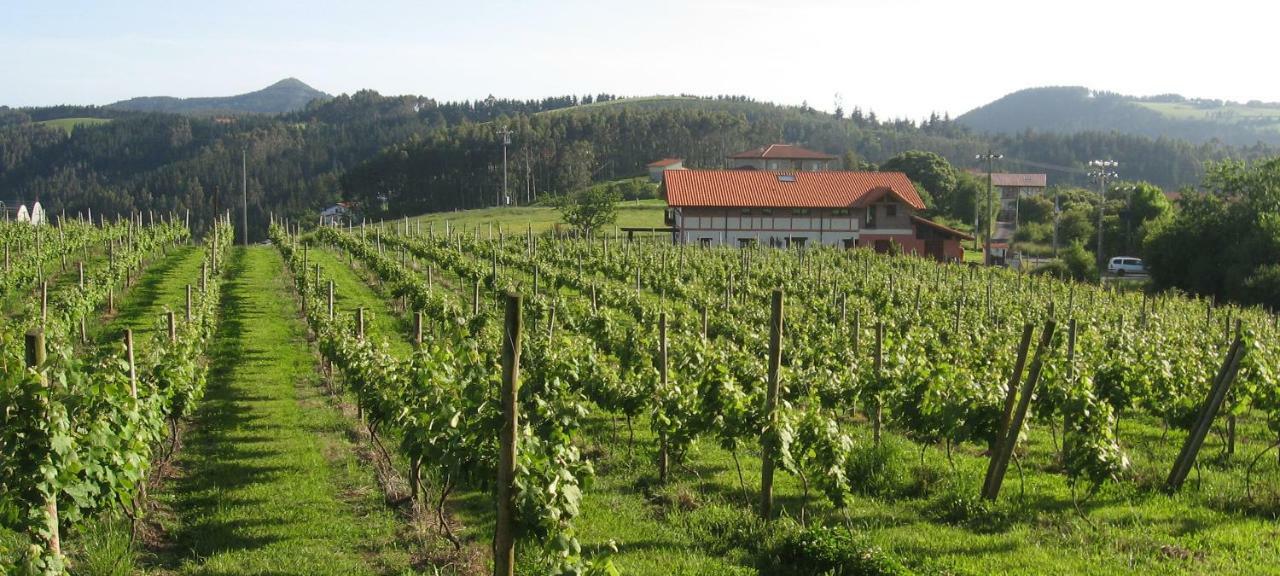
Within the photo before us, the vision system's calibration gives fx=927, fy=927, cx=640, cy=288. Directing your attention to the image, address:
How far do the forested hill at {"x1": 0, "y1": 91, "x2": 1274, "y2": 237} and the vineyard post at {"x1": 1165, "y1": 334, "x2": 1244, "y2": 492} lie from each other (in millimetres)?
81317

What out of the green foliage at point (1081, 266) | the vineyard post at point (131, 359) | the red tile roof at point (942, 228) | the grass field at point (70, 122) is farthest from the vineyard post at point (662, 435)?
the grass field at point (70, 122)

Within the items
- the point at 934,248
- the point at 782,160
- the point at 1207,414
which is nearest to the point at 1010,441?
the point at 1207,414

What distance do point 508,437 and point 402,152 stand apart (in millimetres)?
108922

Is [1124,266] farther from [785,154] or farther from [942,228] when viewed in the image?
[785,154]

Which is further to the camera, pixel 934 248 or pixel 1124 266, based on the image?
pixel 934 248

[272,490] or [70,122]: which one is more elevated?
[70,122]

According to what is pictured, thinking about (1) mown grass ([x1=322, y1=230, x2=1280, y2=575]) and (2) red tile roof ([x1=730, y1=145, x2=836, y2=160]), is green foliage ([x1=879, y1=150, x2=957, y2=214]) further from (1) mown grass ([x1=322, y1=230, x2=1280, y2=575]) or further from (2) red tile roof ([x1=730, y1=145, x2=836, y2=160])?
(1) mown grass ([x1=322, y1=230, x2=1280, y2=575])

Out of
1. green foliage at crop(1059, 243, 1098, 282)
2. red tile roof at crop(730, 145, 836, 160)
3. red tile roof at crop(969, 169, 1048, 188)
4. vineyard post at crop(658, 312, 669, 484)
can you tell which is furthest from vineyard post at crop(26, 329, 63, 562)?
red tile roof at crop(969, 169, 1048, 188)

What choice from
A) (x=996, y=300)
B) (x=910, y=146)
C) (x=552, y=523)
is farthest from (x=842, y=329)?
(x=910, y=146)

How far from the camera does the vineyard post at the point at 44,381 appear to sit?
517 cm

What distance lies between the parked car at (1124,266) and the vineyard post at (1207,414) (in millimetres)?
44160

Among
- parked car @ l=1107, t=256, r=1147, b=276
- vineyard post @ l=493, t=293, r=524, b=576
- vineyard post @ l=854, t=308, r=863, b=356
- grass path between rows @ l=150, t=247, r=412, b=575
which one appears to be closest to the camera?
vineyard post @ l=493, t=293, r=524, b=576

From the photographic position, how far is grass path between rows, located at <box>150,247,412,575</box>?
7656mm

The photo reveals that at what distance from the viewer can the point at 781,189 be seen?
5391cm
